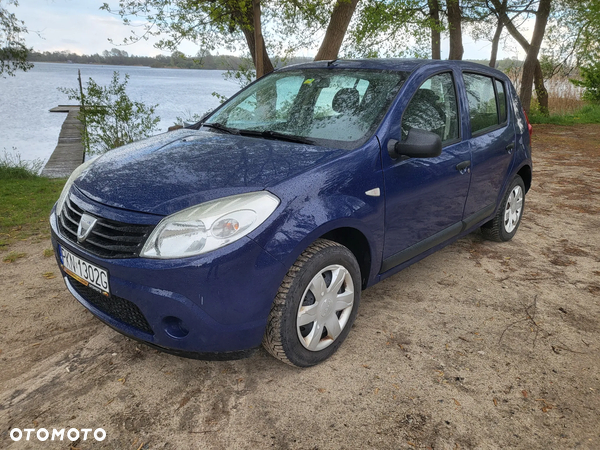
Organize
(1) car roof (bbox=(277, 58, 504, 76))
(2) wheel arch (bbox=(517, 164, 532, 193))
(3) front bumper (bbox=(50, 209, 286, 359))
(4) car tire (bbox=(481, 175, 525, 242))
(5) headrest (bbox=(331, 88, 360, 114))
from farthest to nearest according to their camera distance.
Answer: (2) wheel arch (bbox=(517, 164, 532, 193)), (4) car tire (bbox=(481, 175, 525, 242)), (1) car roof (bbox=(277, 58, 504, 76)), (5) headrest (bbox=(331, 88, 360, 114)), (3) front bumper (bbox=(50, 209, 286, 359))

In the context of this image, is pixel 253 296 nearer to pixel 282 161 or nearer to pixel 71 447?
pixel 282 161

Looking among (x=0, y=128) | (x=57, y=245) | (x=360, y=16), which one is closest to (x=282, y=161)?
(x=57, y=245)

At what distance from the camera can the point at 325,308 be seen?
259cm

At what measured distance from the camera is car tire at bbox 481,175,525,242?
4.53m

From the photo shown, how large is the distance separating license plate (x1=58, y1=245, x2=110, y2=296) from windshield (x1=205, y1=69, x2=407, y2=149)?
1357 mm

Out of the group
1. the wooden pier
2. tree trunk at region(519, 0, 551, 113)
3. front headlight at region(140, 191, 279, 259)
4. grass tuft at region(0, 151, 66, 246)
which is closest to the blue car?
front headlight at region(140, 191, 279, 259)

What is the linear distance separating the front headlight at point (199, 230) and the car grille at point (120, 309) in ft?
1.09

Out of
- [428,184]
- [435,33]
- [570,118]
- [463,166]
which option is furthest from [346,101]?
[570,118]

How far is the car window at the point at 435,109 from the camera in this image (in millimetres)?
3086

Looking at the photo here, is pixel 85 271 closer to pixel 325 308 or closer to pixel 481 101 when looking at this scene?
pixel 325 308

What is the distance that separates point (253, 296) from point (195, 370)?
0.76 metres

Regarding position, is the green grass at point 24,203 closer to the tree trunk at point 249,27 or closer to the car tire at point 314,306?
the car tire at point 314,306

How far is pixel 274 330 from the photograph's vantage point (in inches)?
92.8

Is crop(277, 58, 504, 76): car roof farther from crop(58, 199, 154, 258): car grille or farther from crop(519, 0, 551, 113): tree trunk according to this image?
crop(519, 0, 551, 113): tree trunk
